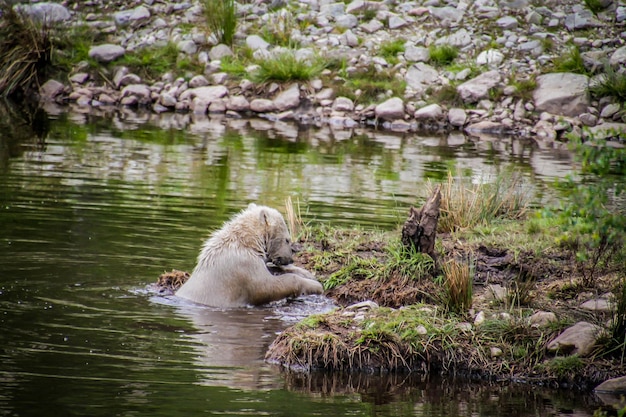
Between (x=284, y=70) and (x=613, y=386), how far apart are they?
70.4 ft

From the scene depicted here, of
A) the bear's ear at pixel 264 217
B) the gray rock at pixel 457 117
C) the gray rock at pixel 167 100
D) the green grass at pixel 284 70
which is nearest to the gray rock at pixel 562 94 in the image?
the gray rock at pixel 457 117

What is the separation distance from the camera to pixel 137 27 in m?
31.3

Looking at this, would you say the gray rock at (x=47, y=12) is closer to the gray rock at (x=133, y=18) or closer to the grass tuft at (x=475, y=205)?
the gray rock at (x=133, y=18)

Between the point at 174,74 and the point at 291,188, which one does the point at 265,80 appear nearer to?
the point at 174,74

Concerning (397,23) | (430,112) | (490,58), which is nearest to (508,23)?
(490,58)

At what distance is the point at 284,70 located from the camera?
2741 cm

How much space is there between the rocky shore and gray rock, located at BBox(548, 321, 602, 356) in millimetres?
18055

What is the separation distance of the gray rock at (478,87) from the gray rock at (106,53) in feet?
36.4

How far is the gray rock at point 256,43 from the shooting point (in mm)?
29531

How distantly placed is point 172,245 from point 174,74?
18269 mm

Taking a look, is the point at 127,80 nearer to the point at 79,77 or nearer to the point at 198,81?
the point at 79,77

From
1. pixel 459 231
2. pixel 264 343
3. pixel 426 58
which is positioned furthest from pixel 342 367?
pixel 426 58

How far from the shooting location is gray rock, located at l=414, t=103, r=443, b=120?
26.8 meters

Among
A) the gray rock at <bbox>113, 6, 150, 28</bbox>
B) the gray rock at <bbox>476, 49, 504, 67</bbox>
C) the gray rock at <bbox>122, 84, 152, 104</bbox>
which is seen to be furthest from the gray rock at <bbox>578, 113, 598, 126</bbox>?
the gray rock at <bbox>113, 6, 150, 28</bbox>
